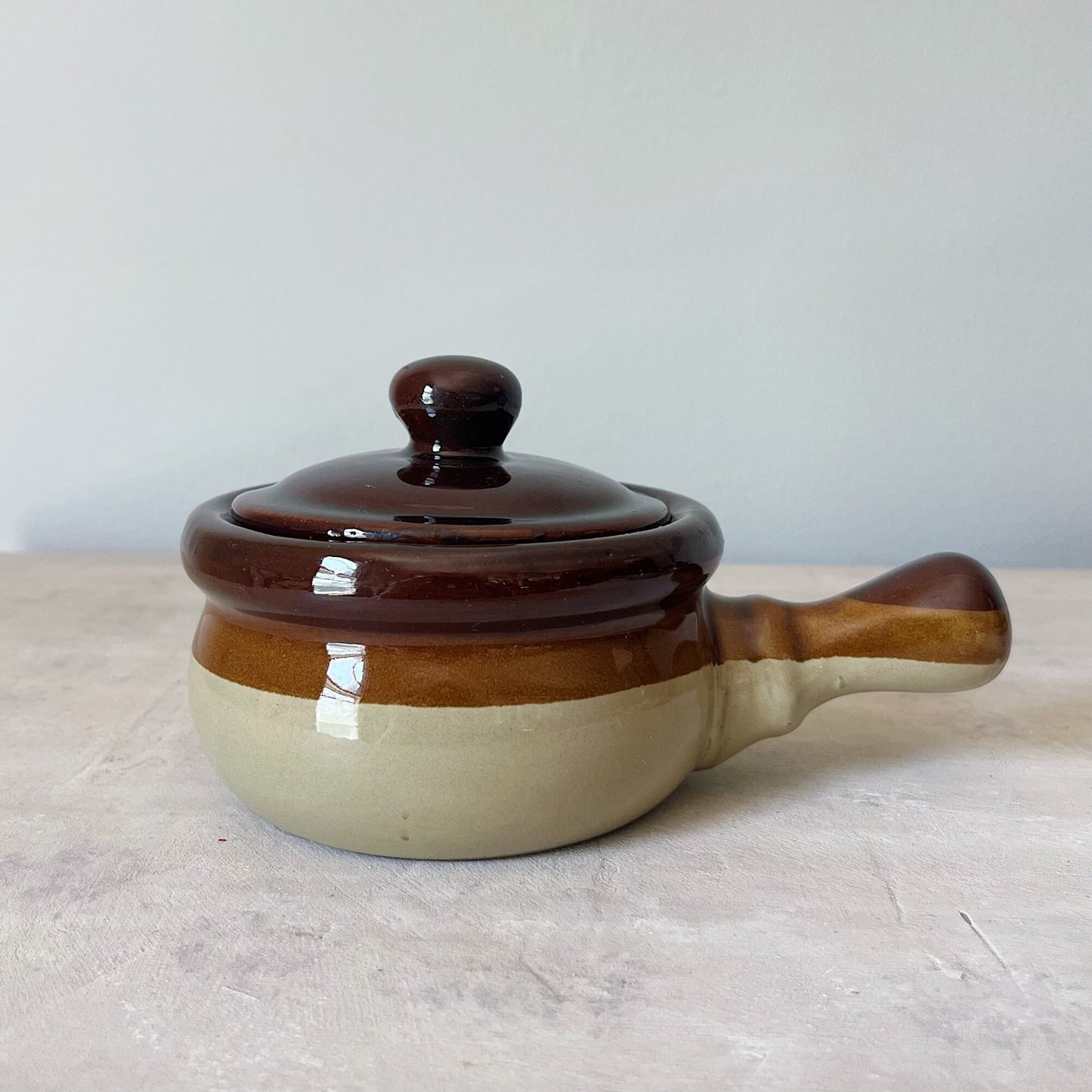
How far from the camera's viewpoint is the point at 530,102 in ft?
5.89

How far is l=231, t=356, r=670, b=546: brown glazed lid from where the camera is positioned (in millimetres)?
723

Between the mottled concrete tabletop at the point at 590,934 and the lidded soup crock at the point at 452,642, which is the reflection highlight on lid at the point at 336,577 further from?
the mottled concrete tabletop at the point at 590,934

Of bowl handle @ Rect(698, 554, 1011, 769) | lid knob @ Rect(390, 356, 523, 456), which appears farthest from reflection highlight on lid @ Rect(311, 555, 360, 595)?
bowl handle @ Rect(698, 554, 1011, 769)

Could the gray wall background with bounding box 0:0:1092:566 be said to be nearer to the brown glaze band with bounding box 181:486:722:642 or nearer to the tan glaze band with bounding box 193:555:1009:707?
the tan glaze band with bounding box 193:555:1009:707

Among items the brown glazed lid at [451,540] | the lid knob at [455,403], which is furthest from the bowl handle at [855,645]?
the lid knob at [455,403]

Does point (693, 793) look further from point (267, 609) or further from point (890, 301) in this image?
point (890, 301)

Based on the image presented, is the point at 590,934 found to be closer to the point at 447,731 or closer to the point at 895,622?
the point at 447,731

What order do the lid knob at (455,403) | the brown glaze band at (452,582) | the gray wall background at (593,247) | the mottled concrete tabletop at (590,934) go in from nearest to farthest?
the mottled concrete tabletop at (590,934) < the brown glaze band at (452,582) < the lid knob at (455,403) < the gray wall background at (593,247)

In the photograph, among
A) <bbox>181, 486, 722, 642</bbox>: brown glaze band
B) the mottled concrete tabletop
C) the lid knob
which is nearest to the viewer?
the mottled concrete tabletop

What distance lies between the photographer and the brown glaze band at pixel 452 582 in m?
0.68

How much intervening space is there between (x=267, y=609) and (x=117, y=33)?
1.47m

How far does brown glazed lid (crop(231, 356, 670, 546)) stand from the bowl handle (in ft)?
0.43

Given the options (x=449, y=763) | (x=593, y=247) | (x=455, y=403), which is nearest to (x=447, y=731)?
(x=449, y=763)

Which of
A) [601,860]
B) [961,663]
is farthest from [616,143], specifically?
[601,860]
